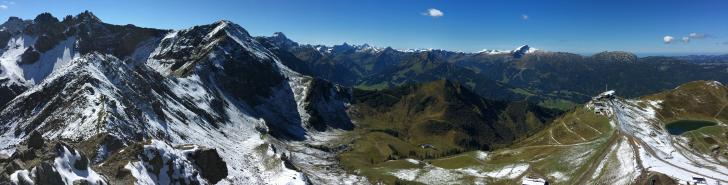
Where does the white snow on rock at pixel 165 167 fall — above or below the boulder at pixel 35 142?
below

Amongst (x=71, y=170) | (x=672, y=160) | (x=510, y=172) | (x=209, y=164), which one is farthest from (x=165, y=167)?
(x=672, y=160)

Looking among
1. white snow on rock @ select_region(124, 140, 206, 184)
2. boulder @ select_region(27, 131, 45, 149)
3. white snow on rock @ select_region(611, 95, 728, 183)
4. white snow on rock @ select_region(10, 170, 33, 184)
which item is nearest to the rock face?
white snow on rock @ select_region(124, 140, 206, 184)

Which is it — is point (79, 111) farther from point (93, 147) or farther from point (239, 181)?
point (239, 181)

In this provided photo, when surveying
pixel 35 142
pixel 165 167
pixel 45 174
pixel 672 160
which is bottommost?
pixel 672 160

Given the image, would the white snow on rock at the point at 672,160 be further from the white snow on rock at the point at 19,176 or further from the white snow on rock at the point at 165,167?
the white snow on rock at the point at 19,176

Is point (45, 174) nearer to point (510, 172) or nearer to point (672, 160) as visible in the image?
point (510, 172)

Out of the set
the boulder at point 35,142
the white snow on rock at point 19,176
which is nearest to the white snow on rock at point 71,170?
the white snow on rock at point 19,176

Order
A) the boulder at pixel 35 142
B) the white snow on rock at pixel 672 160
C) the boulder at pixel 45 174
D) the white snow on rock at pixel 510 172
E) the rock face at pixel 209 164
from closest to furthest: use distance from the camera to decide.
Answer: the boulder at pixel 45 174 < the boulder at pixel 35 142 < the rock face at pixel 209 164 < the white snow on rock at pixel 672 160 < the white snow on rock at pixel 510 172

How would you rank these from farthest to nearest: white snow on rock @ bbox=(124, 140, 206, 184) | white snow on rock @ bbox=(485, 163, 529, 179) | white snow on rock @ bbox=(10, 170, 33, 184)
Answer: white snow on rock @ bbox=(485, 163, 529, 179)
white snow on rock @ bbox=(124, 140, 206, 184)
white snow on rock @ bbox=(10, 170, 33, 184)

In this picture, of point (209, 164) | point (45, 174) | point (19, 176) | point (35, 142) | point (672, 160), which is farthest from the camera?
point (672, 160)

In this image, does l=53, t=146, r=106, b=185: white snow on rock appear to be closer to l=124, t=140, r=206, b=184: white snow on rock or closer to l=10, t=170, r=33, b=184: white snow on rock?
l=10, t=170, r=33, b=184: white snow on rock
